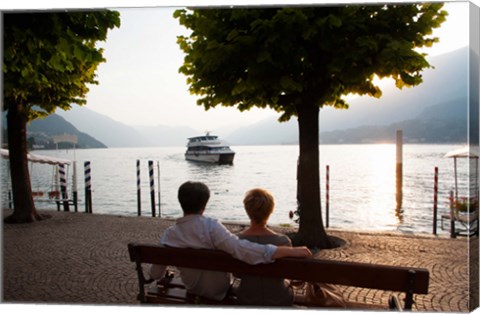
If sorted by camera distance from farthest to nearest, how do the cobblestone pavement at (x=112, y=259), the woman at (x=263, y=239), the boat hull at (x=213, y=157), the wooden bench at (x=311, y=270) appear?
the boat hull at (x=213, y=157) → the cobblestone pavement at (x=112, y=259) → the woman at (x=263, y=239) → the wooden bench at (x=311, y=270)

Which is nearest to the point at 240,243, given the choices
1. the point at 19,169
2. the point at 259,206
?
the point at 259,206

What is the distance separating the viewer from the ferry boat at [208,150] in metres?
56.2

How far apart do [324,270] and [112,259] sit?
5402 millimetres

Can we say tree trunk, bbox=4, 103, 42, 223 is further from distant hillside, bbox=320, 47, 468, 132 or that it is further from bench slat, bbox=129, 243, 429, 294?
bench slat, bbox=129, 243, 429, 294

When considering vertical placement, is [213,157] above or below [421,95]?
below

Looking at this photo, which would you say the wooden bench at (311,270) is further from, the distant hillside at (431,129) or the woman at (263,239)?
the distant hillside at (431,129)

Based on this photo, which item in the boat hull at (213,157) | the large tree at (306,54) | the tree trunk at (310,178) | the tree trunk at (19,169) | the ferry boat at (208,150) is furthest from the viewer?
the ferry boat at (208,150)

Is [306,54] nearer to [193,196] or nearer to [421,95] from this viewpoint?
[421,95]

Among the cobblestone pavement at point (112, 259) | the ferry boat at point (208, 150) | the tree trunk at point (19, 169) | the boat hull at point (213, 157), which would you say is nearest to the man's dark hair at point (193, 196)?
the cobblestone pavement at point (112, 259)

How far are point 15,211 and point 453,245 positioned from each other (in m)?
10.6

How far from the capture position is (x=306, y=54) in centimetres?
778

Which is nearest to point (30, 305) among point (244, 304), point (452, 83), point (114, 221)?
point (244, 304)

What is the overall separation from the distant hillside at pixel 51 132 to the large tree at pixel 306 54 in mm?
5964

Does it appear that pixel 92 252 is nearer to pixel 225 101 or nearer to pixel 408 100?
pixel 225 101
